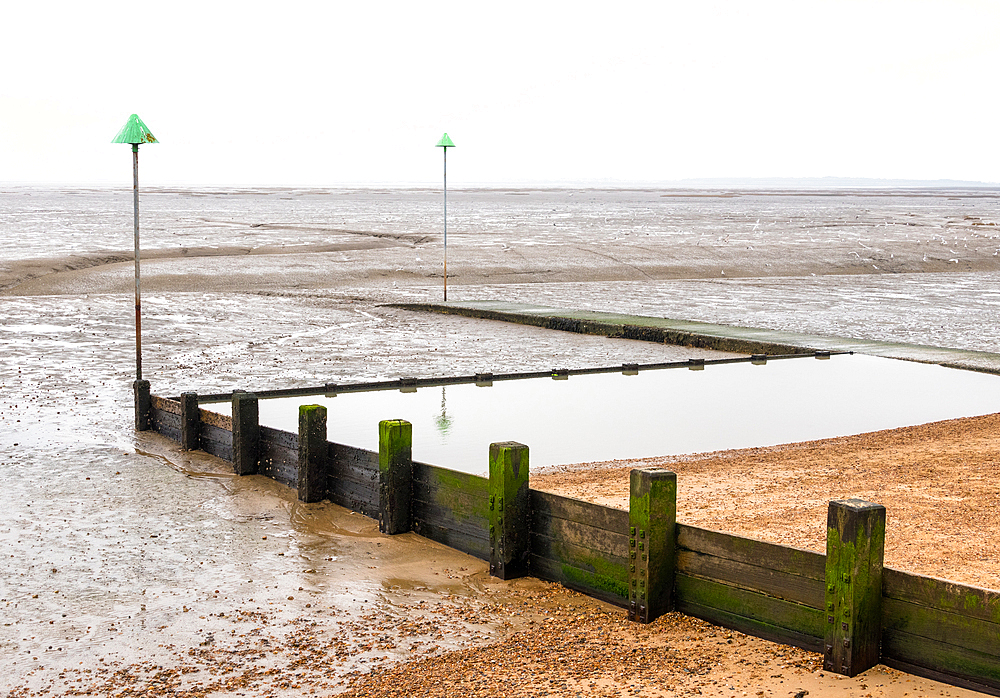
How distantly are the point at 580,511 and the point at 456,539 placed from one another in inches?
55.5

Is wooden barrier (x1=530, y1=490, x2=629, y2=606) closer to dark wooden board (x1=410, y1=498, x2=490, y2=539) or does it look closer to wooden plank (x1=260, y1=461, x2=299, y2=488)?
dark wooden board (x1=410, y1=498, x2=490, y2=539)

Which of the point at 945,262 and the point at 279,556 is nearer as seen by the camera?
the point at 279,556

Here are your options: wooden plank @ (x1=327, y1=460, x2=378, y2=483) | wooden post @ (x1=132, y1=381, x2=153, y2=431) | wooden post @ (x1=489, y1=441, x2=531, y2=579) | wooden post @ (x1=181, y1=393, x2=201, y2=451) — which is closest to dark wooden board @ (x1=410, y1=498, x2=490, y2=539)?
wooden post @ (x1=489, y1=441, x2=531, y2=579)

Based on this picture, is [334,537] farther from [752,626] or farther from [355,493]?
[752,626]

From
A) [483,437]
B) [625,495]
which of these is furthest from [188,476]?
[625,495]

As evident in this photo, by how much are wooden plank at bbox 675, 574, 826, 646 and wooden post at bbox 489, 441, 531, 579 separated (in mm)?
1287

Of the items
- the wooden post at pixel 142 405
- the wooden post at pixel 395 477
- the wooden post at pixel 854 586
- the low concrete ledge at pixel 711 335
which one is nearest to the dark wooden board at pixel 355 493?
the wooden post at pixel 395 477

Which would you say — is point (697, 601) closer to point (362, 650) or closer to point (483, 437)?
point (362, 650)

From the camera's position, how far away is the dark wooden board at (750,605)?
6301mm

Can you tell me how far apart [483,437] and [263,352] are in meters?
7.98

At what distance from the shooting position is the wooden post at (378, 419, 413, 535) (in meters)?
8.80

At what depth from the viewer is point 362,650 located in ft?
22.0
